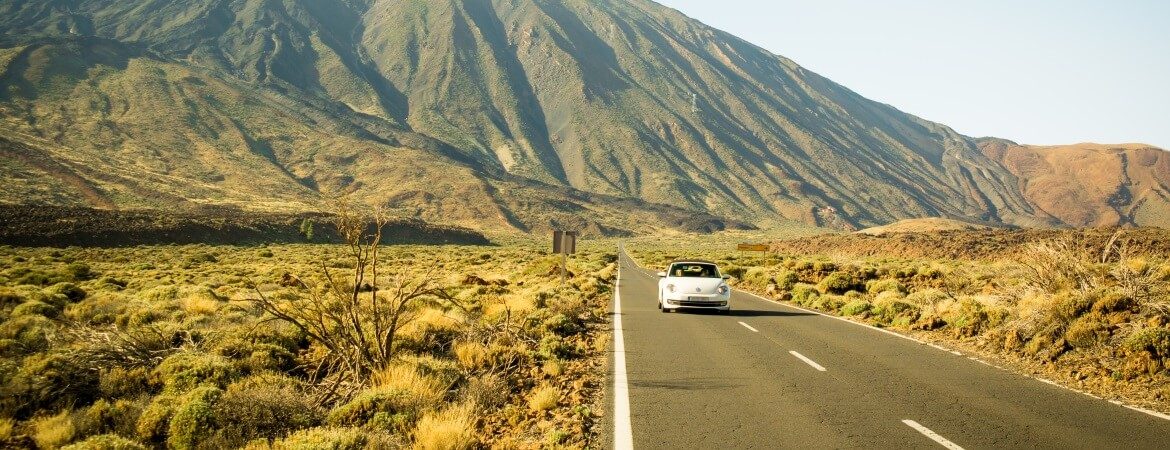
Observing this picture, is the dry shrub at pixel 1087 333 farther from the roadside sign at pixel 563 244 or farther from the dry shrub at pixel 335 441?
the roadside sign at pixel 563 244

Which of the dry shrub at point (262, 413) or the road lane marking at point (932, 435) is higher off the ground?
the road lane marking at point (932, 435)

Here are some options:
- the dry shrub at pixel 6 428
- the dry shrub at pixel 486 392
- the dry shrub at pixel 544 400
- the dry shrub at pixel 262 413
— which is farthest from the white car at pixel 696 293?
the dry shrub at pixel 6 428

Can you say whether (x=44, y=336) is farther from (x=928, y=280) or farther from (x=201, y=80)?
(x=201, y=80)

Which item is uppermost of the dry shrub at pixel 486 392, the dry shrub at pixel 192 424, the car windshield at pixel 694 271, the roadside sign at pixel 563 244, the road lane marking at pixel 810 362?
the roadside sign at pixel 563 244

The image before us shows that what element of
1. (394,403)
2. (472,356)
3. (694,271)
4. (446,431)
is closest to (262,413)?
(394,403)

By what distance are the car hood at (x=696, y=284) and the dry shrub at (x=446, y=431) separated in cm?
1113

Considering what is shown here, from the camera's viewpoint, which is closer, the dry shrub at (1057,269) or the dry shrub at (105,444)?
the dry shrub at (105,444)

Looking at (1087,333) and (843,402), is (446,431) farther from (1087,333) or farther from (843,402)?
(1087,333)

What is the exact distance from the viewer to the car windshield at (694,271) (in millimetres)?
18234

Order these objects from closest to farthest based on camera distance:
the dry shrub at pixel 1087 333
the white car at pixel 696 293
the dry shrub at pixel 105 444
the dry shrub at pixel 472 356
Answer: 1. the dry shrub at pixel 105 444
2. the dry shrub at pixel 472 356
3. the dry shrub at pixel 1087 333
4. the white car at pixel 696 293

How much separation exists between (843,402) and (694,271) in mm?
10990

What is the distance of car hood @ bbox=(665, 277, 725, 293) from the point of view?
1719 centimetres

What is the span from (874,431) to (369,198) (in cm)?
12962

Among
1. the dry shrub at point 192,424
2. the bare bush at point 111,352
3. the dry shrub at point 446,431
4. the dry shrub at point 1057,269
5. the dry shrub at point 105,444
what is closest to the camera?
the dry shrub at point 105,444
